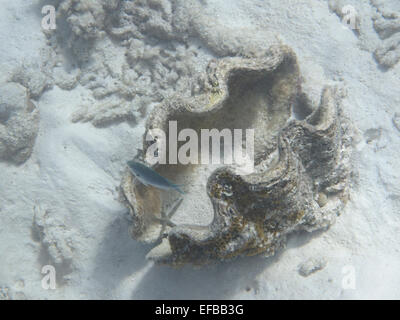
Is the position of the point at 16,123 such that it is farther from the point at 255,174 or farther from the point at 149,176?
the point at 255,174

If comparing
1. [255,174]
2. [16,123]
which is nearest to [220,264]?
[255,174]

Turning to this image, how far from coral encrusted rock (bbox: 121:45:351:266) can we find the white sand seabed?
34 centimetres

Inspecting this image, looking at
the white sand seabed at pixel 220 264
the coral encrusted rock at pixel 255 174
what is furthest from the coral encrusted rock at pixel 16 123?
the coral encrusted rock at pixel 255 174

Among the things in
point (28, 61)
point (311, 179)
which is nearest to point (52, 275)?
point (28, 61)

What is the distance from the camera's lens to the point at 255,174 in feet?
6.36

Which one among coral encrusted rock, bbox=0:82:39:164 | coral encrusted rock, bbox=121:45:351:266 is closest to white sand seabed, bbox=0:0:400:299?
coral encrusted rock, bbox=0:82:39:164

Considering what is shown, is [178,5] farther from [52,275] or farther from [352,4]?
[52,275]

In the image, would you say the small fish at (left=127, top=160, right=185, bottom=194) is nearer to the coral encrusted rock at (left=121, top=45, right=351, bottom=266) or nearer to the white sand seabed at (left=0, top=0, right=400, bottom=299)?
the coral encrusted rock at (left=121, top=45, right=351, bottom=266)

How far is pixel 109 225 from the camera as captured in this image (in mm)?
3193

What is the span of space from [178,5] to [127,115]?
164cm

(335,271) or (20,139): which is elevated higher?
(335,271)

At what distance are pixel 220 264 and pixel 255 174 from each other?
1082 mm

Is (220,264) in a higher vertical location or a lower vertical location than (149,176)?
lower

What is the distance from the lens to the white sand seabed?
247 cm
